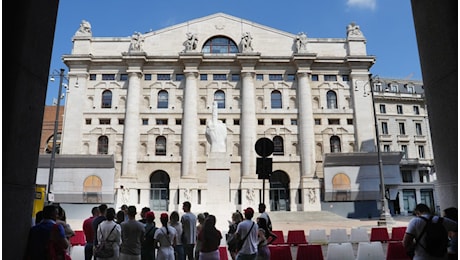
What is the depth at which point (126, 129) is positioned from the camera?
44.2 m

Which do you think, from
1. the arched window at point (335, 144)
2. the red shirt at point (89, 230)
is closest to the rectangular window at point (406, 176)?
the arched window at point (335, 144)

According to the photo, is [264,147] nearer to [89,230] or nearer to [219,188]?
[89,230]

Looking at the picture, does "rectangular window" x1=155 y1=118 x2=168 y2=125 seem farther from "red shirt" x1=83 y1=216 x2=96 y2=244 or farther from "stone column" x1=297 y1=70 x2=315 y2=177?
"red shirt" x1=83 y1=216 x2=96 y2=244

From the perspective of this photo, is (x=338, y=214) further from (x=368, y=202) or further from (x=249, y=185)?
(x=249, y=185)

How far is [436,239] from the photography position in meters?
5.27

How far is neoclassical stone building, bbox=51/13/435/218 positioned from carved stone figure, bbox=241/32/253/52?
14cm

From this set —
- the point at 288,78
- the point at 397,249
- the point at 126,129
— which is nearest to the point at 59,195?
the point at 126,129

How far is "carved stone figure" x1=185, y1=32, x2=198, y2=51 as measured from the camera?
46.8 meters

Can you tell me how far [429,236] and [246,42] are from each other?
145 feet

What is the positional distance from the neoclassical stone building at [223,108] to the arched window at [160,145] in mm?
157

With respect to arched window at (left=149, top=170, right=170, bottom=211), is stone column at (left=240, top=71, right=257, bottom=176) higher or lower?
higher

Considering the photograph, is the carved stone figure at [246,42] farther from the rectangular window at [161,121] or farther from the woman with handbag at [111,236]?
the woman with handbag at [111,236]

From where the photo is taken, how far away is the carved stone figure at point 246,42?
47097 millimetres

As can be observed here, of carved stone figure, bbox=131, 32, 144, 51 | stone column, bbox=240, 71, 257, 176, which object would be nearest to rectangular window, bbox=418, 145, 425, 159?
stone column, bbox=240, 71, 257, 176
